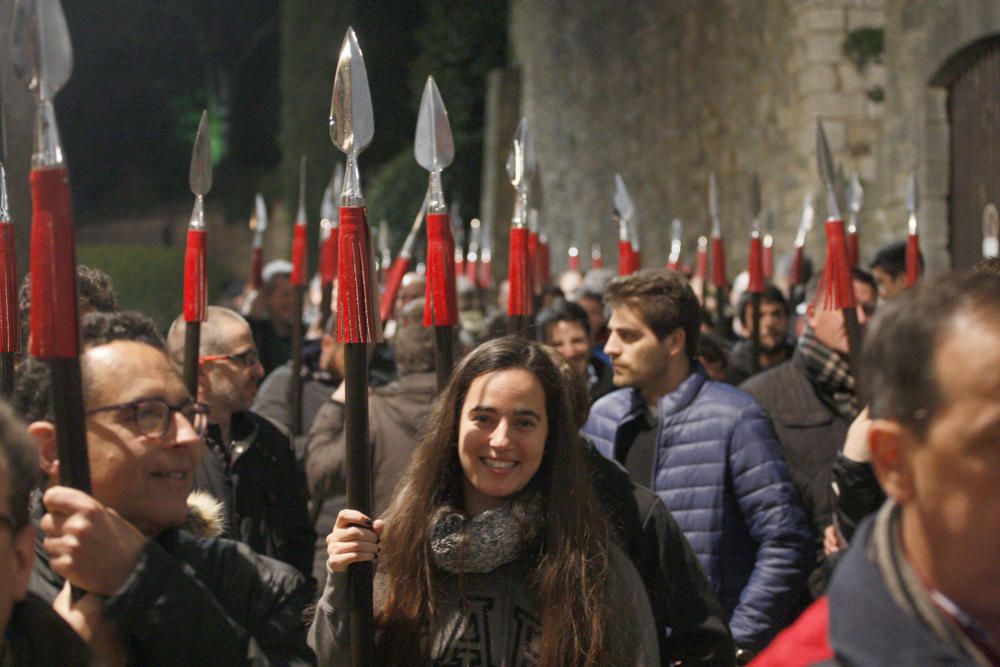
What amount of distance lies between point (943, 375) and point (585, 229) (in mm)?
20263

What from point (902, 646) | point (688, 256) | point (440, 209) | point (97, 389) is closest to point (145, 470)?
point (97, 389)

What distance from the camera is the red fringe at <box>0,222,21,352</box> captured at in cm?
330

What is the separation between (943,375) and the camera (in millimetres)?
1695

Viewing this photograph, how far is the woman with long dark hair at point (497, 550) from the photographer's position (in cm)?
290

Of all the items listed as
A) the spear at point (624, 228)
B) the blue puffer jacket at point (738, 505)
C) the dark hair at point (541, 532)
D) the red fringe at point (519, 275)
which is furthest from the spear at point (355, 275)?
the spear at point (624, 228)

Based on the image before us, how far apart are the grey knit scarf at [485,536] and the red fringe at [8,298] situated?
3.27 feet

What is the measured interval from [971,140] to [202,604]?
32.0 feet

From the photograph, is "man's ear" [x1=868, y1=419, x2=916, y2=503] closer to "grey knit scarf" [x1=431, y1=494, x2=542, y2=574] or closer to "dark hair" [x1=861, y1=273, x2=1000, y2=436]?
"dark hair" [x1=861, y1=273, x2=1000, y2=436]

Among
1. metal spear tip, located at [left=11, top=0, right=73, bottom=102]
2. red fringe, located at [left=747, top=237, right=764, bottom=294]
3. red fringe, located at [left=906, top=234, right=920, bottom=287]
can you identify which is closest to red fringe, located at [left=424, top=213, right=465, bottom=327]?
metal spear tip, located at [left=11, top=0, right=73, bottom=102]

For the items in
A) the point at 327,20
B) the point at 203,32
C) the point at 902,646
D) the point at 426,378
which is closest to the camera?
the point at 902,646

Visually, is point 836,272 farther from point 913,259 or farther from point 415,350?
A: point 913,259

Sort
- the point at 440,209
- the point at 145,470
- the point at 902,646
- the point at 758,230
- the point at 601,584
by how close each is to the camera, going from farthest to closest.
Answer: the point at 758,230 < the point at 440,209 < the point at 601,584 < the point at 145,470 < the point at 902,646

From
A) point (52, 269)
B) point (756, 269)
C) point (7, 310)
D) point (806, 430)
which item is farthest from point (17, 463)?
point (756, 269)

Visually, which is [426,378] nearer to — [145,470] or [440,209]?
[440,209]
